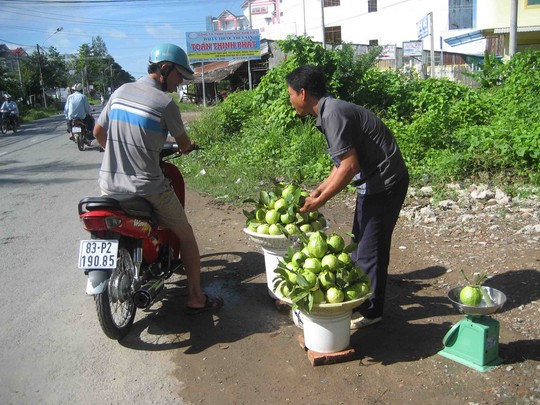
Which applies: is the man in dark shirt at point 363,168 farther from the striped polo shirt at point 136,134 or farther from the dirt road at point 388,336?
the striped polo shirt at point 136,134

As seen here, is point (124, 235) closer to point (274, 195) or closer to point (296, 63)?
point (274, 195)

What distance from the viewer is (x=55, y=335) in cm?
388

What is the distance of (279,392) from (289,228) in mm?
1229

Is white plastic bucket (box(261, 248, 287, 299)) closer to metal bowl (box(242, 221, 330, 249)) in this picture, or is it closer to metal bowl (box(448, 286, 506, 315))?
metal bowl (box(242, 221, 330, 249))

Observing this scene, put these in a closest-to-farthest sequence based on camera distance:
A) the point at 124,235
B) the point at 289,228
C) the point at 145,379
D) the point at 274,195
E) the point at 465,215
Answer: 1. the point at 145,379
2. the point at 124,235
3. the point at 289,228
4. the point at 274,195
5. the point at 465,215

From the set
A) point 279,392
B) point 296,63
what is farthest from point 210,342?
point 296,63

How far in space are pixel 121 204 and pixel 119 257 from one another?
15.9 inches

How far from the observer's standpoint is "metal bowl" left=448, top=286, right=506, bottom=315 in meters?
3.01

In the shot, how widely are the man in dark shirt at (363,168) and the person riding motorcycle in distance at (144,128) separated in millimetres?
879

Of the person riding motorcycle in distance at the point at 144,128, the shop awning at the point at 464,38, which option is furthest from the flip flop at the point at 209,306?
the shop awning at the point at 464,38

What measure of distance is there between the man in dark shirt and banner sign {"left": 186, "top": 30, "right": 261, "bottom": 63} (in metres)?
28.7

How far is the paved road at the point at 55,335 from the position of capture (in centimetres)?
318

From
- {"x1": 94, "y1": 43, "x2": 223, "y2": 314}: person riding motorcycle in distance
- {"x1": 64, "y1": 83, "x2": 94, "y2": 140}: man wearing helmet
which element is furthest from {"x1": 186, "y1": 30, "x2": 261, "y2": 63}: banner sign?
{"x1": 94, "y1": 43, "x2": 223, "y2": 314}: person riding motorcycle in distance

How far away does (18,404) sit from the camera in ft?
10.1
